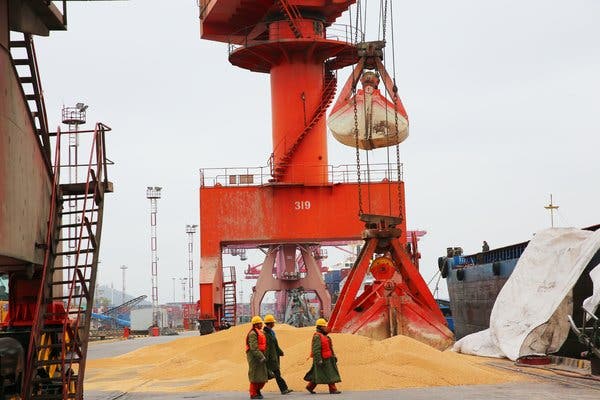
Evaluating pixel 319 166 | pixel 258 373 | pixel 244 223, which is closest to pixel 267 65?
pixel 319 166

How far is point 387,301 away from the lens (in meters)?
22.7

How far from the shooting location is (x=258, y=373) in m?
15.3

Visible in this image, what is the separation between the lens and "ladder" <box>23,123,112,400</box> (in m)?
12.3

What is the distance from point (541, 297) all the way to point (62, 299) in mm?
12499

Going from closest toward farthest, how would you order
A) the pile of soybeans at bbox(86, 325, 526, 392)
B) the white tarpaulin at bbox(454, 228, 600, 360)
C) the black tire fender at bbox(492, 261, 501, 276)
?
the pile of soybeans at bbox(86, 325, 526, 392)
the white tarpaulin at bbox(454, 228, 600, 360)
the black tire fender at bbox(492, 261, 501, 276)

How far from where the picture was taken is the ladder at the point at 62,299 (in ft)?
40.4

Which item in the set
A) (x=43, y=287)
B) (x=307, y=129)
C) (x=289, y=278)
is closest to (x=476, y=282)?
(x=307, y=129)

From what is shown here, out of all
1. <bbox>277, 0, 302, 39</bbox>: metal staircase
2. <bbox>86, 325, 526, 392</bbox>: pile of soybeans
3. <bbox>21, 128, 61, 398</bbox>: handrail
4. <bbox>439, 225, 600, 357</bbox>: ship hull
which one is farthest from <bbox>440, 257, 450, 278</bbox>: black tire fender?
<bbox>21, 128, 61, 398</bbox>: handrail

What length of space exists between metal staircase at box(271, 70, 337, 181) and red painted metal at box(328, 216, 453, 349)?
1412 cm

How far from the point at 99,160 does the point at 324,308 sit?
31.5 metres

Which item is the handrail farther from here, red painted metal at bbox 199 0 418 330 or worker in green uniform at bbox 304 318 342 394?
red painted metal at bbox 199 0 418 330

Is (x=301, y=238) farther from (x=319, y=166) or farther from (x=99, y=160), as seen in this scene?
(x=99, y=160)

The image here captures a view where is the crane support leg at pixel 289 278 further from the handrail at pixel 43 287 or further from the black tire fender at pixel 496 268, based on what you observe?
the handrail at pixel 43 287

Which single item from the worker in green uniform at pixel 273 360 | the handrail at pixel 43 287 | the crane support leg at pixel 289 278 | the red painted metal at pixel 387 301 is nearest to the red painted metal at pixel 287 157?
the crane support leg at pixel 289 278
